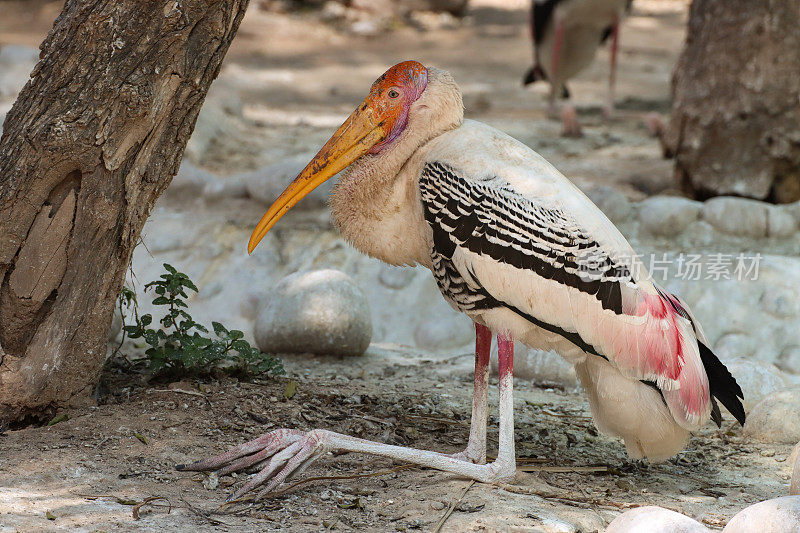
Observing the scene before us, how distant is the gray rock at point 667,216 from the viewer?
581 centimetres

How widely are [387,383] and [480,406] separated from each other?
1048mm

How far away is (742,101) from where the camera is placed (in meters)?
6.20

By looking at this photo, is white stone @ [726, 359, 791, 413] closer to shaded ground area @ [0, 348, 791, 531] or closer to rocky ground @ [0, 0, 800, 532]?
rocky ground @ [0, 0, 800, 532]

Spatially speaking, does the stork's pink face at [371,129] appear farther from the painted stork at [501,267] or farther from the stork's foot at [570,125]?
the stork's foot at [570,125]

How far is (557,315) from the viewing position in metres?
3.06

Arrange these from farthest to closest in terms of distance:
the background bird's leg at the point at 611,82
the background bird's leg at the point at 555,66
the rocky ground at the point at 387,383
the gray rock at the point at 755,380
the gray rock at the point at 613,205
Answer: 1. the background bird's leg at the point at 555,66
2. the background bird's leg at the point at 611,82
3. the gray rock at the point at 613,205
4. the gray rock at the point at 755,380
5. the rocky ground at the point at 387,383

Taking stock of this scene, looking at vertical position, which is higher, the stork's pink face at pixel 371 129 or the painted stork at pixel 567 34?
the painted stork at pixel 567 34

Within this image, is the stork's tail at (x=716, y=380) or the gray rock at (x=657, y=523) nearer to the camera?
the gray rock at (x=657, y=523)

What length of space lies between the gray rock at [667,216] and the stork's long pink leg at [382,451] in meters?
2.95

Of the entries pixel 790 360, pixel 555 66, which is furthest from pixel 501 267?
pixel 555 66

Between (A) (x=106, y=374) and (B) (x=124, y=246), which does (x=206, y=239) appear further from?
(B) (x=124, y=246)

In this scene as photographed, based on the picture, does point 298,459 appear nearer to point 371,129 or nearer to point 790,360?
point 371,129

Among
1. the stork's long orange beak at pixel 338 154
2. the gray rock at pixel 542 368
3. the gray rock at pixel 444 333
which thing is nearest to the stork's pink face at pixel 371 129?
the stork's long orange beak at pixel 338 154

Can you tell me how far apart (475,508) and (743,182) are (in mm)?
4103
